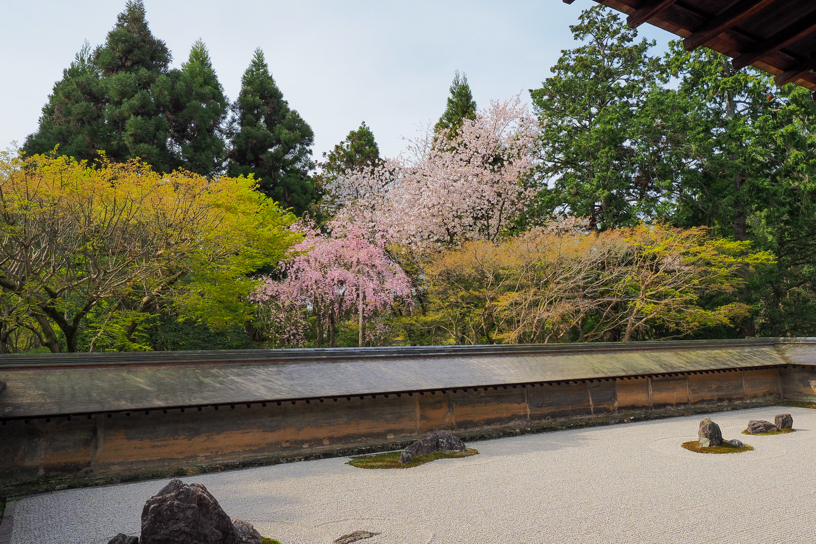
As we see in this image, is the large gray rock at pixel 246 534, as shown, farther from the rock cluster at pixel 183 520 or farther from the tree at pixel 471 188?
the tree at pixel 471 188

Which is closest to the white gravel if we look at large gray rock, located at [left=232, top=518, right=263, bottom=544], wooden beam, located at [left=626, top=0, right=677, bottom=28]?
large gray rock, located at [left=232, top=518, right=263, bottom=544]

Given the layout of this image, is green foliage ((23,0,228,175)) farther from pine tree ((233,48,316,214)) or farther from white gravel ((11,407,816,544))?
white gravel ((11,407,816,544))

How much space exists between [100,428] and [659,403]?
9.23 meters

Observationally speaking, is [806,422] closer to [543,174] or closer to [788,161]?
[788,161]

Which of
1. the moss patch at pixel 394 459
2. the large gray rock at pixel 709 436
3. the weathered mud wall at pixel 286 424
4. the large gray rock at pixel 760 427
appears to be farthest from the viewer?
the large gray rock at pixel 760 427

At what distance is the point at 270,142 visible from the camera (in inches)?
1195

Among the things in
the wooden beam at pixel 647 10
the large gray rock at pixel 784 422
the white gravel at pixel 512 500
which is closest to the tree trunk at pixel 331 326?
the white gravel at pixel 512 500

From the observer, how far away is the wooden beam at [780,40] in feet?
9.70

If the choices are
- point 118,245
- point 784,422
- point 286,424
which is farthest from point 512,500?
point 118,245

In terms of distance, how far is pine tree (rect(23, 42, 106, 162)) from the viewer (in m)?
24.4

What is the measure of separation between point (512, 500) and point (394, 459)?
6.86ft

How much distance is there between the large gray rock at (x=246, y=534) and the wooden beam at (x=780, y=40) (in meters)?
4.37

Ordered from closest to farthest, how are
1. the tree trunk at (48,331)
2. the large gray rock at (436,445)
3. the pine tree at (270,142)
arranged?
the large gray rock at (436,445) < the tree trunk at (48,331) < the pine tree at (270,142)

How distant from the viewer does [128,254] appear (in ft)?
29.3
